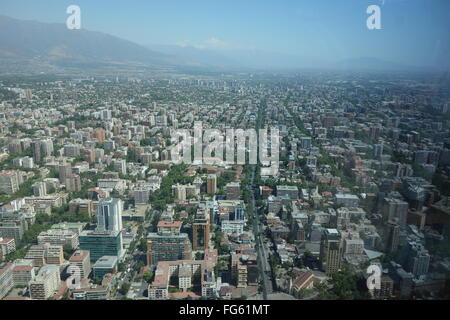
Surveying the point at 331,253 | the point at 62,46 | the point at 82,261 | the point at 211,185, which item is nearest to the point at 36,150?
the point at 62,46

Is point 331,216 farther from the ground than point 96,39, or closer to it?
closer to it

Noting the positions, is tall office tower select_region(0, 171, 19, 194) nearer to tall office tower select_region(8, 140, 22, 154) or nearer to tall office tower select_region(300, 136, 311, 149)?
tall office tower select_region(8, 140, 22, 154)

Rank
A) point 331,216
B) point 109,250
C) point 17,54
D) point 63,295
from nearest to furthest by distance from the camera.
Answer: point 63,295 → point 109,250 → point 331,216 → point 17,54

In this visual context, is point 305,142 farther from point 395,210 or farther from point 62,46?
point 62,46

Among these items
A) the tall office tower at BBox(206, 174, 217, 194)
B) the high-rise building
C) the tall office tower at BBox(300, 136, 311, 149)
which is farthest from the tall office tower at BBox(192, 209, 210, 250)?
the tall office tower at BBox(300, 136, 311, 149)

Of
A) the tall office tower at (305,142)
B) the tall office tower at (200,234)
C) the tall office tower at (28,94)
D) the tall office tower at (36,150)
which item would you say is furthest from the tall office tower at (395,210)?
the tall office tower at (28,94)

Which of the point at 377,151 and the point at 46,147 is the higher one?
the point at 377,151
